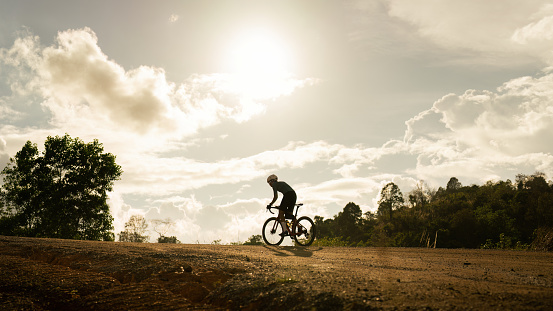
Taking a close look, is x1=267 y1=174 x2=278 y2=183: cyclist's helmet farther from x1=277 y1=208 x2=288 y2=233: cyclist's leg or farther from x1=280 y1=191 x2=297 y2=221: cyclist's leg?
x1=277 y1=208 x2=288 y2=233: cyclist's leg

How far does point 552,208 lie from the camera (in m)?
32.9

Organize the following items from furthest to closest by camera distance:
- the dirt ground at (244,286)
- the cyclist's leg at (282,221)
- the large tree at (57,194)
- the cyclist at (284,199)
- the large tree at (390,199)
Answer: the large tree at (390,199)
the large tree at (57,194)
the cyclist's leg at (282,221)
the cyclist at (284,199)
the dirt ground at (244,286)

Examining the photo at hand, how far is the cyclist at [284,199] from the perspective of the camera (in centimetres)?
1291

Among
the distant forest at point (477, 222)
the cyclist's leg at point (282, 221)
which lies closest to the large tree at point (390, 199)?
the distant forest at point (477, 222)

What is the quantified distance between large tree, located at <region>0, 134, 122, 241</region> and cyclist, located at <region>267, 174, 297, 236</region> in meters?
24.9

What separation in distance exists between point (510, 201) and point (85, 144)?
135 ft

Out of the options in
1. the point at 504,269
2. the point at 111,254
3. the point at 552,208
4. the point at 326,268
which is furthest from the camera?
the point at 552,208

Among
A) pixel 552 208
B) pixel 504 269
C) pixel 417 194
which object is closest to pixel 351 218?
pixel 417 194

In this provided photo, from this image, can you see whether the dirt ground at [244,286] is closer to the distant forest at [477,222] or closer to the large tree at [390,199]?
the distant forest at [477,222]

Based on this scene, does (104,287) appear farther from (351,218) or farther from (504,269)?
(351,218)

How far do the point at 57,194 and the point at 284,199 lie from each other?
2664 centimetres

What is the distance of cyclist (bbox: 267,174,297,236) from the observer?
42.4ft

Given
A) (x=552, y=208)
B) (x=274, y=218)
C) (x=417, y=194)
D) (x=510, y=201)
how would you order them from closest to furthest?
(x=274, y=218) < (x=552, y=208) < (x=510, y=201) < (x=417, y=194)

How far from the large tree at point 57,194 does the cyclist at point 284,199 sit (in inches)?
979
